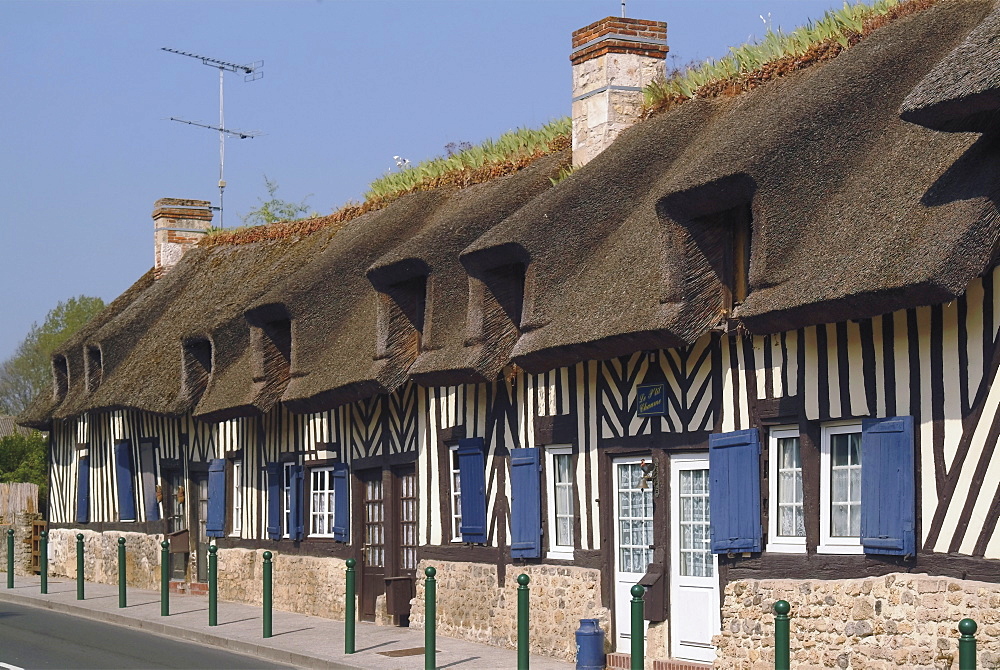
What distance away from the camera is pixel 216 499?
2117 cm

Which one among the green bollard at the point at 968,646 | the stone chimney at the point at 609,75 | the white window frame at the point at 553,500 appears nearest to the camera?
the green bollard at the point at 968,646

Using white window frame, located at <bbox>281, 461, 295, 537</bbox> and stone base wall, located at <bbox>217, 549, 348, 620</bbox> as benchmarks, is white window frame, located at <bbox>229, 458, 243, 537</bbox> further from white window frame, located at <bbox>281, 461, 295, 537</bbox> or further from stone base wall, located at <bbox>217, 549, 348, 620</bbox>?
white window frame, located at <bbox>281, 461, 295, 537</bbox>

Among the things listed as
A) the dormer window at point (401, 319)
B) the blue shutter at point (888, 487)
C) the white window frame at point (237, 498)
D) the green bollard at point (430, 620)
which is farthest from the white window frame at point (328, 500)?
the blue shutter at point (888, 487)

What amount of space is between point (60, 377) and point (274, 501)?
373 inches

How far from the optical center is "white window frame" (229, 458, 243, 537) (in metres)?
20.8

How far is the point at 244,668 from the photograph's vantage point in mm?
13445

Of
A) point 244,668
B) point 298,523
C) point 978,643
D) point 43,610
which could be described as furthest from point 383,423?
point 978,643

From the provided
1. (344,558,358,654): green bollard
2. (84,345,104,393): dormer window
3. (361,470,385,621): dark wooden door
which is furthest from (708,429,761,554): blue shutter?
(84,345,104,393): dormer window

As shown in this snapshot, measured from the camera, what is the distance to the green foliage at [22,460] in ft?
119

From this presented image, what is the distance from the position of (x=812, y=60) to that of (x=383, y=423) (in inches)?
272

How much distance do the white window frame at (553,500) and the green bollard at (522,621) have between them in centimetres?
237

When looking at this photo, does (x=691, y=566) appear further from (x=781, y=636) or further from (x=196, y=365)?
(x=196, y=365)

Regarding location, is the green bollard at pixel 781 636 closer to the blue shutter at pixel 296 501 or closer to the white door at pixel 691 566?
the white door at pixel 691 566

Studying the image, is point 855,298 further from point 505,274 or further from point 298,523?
point 298,523
